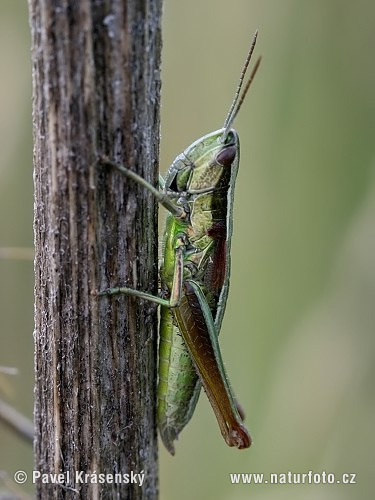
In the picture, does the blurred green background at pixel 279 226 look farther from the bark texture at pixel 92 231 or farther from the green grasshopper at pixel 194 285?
the bark texture at pixel 92 231

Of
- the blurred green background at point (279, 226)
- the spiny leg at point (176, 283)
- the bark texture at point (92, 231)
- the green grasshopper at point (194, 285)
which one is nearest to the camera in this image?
the bark texture at point (92, 231)

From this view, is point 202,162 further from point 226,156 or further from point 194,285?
point 194,285

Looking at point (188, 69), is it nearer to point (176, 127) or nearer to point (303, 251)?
point (176, 127)

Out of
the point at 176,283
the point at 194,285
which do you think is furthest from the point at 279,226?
the point at 176,283

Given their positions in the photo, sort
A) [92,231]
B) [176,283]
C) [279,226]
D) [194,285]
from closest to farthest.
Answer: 1. [92,231]
2. [176,283]
3. [194,285]
4. [279,226]

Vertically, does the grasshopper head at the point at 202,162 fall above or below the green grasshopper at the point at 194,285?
above

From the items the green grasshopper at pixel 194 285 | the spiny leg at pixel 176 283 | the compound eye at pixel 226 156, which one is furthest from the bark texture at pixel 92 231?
the compound eye at pixel 226 156

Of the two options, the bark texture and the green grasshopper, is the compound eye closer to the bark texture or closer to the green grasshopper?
the green grasshopper
